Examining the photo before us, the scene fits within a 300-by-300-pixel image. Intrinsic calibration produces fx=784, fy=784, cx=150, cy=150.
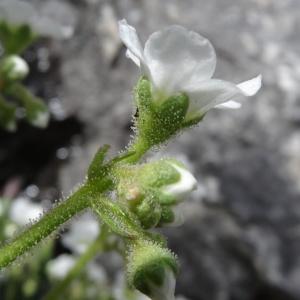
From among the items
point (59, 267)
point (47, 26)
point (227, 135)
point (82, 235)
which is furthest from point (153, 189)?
point (227, 135)

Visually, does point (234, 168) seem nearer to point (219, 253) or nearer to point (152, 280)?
point (219, 253)

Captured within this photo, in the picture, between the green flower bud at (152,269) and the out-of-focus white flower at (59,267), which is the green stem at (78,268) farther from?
the out-of-focus white flower at (59,267)

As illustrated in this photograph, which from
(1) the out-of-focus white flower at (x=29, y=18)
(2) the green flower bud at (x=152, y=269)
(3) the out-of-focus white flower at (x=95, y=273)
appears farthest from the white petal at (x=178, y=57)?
(3) the out-of-focus white flower at (x=95, y=273)

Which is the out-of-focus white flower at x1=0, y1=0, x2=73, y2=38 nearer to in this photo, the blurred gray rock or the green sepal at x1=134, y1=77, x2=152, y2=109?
the green sepal at x1=134, y1=77, x2=152, y2=109

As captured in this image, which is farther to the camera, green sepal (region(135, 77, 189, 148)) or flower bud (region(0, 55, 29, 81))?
flower bud (region(0, 55, 29, 81))

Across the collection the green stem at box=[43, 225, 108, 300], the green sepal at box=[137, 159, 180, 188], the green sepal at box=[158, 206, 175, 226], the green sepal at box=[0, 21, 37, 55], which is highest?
the green sepal at box=[137, 159, 180, 188]

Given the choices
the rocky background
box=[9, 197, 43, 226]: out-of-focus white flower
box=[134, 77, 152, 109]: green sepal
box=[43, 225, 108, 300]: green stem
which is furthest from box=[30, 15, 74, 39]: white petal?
the rocky background

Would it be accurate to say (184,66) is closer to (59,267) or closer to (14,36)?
(14,36)
